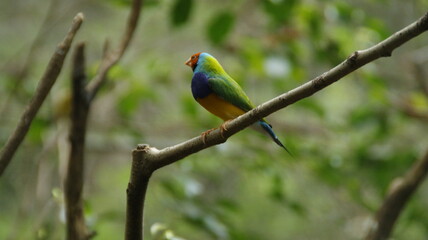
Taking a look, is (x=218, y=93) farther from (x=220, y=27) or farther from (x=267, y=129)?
(x=220, y=27)

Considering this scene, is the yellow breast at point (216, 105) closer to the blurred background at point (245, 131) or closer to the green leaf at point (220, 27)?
the blurred background at point (245, 131)

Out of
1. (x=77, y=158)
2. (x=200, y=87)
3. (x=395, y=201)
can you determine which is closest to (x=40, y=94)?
(x=77, y=158)

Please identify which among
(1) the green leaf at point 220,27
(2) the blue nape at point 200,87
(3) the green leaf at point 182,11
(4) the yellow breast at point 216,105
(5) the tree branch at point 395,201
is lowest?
(5) the tree branch at point 395,201

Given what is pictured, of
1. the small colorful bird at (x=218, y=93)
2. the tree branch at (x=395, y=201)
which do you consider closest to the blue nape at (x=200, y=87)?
the small colorful bird at (x=218, y=93)

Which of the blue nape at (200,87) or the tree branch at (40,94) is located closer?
the tree branch at (40,94)

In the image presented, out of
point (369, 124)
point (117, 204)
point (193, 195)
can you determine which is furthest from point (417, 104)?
point (117, 204)

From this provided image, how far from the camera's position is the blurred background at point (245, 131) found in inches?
113

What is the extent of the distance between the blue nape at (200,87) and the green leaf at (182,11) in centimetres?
103

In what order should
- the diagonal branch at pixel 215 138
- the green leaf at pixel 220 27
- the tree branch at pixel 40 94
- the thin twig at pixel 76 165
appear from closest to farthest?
the diagonal branch at pixel 215 138
the tree branch at pixel 40 94
the thin twig at pixel 76 165
the green leaf at pixel 220 27

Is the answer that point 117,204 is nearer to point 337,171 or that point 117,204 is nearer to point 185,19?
point 337,171

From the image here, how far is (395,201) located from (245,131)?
1196 millimetres

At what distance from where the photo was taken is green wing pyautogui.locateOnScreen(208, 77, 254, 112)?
174 centimetres

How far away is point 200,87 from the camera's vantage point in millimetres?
1745

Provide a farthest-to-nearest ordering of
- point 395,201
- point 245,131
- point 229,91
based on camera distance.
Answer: point 245,131 < point 395,201 < point 229,91
